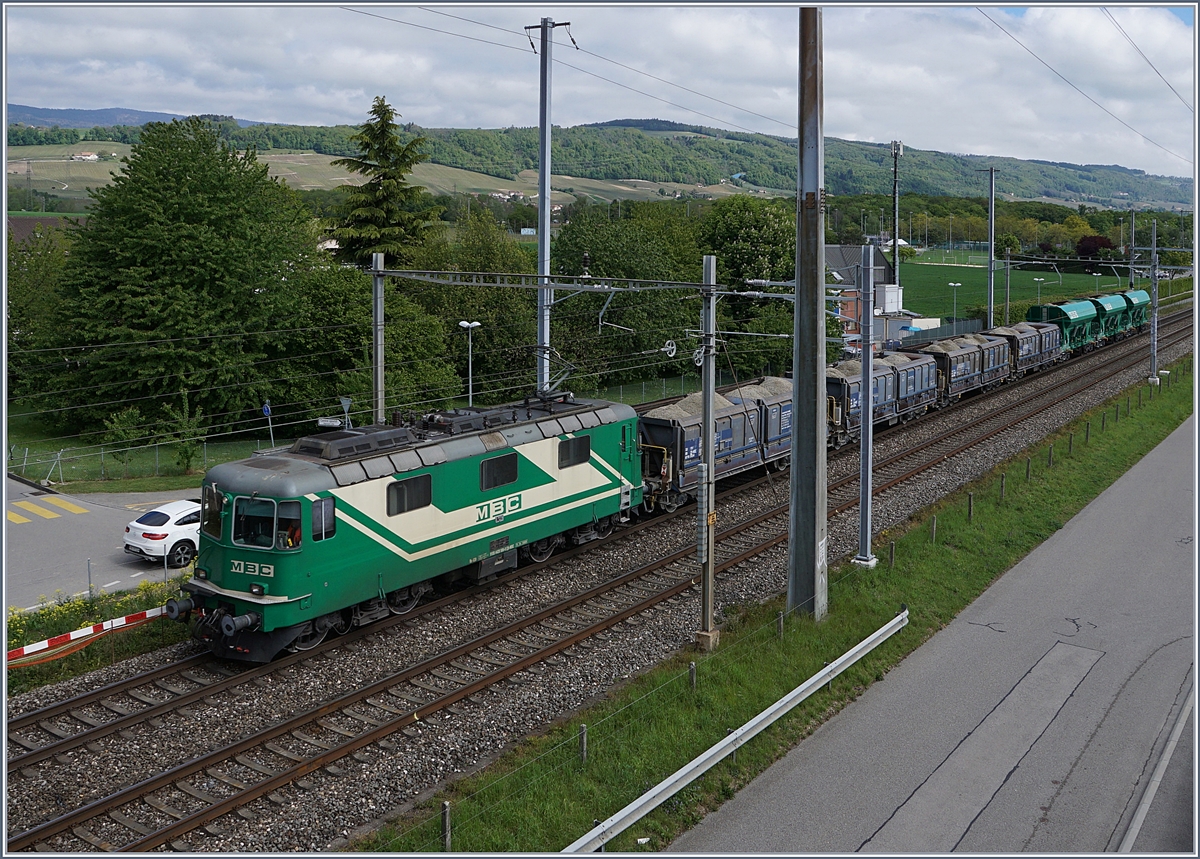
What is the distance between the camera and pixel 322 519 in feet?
58.7

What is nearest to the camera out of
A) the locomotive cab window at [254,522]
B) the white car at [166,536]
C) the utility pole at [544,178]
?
the locomotive cab window at [254,522]

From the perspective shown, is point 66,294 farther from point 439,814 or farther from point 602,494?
point 439,814

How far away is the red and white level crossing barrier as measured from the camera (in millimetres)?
17969

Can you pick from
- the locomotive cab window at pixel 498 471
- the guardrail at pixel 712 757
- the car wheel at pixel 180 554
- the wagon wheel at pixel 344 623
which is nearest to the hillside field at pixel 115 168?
the car wheel at pixel 180 554

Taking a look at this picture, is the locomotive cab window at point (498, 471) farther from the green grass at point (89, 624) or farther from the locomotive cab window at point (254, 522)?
the green grass at point (89, 624)

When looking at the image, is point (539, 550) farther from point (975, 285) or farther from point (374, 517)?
point (975, 285)

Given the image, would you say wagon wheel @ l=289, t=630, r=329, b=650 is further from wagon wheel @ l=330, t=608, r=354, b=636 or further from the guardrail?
the guardrail

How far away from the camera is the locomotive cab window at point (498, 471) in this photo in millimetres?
21328

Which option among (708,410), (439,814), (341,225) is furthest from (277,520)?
(341,225)

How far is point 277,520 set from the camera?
1750cm

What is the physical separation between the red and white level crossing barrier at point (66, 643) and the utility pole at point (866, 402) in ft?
49.1

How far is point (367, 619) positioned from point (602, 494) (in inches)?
290

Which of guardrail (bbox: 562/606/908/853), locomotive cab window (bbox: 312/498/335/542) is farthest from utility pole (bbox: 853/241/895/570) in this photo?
locomotive cab window (bbox: 312/498/335/542)

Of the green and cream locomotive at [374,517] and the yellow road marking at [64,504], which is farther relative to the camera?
the yellow road marking at [64,504]
